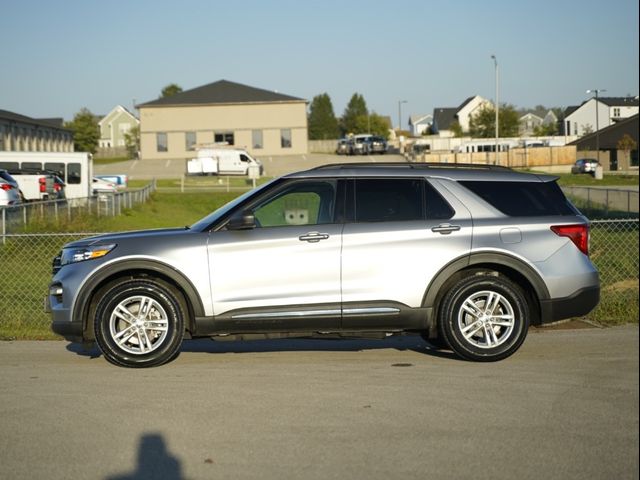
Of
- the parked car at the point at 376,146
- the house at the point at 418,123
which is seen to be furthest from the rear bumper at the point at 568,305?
the house at the point at 418,123

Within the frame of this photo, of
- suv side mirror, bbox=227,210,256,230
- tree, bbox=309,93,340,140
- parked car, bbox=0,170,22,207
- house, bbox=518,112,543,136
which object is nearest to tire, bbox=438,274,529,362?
suv side mirror, bbox=227,210,256,230

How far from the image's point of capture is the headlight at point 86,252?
27.9 feet

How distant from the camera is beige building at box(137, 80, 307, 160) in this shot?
82625 mm

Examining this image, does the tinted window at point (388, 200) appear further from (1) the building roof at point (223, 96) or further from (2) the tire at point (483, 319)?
(1) the building roof at point (223, 96)

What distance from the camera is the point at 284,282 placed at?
8312 millimetres

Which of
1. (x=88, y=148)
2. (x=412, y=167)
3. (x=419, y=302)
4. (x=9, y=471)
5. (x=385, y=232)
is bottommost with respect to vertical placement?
(x=9, y=471)

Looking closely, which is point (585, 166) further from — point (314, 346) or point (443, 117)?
point (314, 346)

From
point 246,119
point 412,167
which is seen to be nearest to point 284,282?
point 412,167

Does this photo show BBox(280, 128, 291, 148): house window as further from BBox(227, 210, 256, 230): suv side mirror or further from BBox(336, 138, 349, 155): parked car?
BBox(227, 210, 256, 230): suv side mirror

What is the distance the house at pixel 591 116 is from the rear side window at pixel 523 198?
44.8 meters

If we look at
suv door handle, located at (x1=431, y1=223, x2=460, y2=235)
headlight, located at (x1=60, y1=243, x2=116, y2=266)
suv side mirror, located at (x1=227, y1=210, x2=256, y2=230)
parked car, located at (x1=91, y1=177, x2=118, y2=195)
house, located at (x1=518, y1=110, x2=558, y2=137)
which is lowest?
headlight, located at (x1=60, y1=243, x2=116, y2=266)

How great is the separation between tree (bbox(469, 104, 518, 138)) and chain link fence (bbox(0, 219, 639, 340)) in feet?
179

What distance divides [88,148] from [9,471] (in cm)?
9920

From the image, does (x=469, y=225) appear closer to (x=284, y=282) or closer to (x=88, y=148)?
(x=284, y=282)
